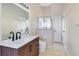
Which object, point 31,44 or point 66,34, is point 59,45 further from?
point 31,44

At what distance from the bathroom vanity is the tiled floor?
0.16 metres

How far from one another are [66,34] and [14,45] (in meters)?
0.90

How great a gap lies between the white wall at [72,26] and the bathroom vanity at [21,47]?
1.83 feet

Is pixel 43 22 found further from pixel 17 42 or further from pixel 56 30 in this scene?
pixel 17 42

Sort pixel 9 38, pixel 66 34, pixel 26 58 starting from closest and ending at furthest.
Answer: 1. pixel 26 58
2. pixel 9 38
3. pixel 66 34

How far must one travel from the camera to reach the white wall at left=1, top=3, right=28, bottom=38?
81.4 inches

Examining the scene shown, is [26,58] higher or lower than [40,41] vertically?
lower

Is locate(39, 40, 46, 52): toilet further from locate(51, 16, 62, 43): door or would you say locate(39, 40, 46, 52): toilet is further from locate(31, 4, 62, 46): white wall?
locate(51, 16, 62, 43): door

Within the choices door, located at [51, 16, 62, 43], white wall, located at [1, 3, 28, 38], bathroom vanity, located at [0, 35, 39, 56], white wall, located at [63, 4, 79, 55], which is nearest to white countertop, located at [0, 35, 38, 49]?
bathroom vanity, located at [0, 35, 39, 56]

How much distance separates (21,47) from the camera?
6.56 ft

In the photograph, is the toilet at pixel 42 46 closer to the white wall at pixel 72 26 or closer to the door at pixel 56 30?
the door at pixel 56 30

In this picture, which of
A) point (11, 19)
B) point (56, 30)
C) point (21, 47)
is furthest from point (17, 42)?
point (56, 30)

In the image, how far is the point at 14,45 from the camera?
2000 mm

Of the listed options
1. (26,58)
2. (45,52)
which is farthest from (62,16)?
(26,58)
